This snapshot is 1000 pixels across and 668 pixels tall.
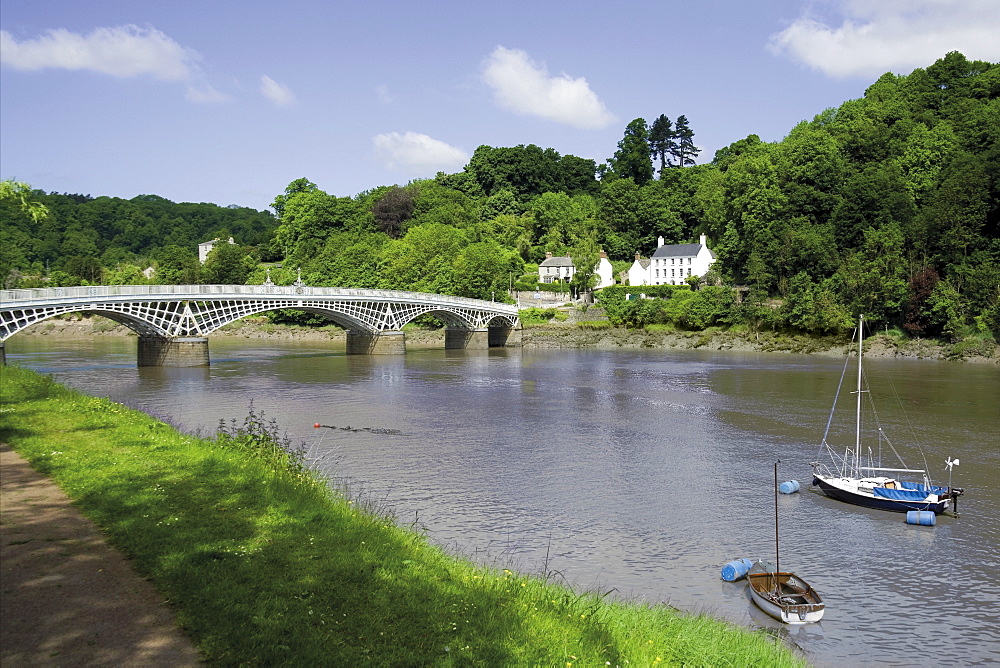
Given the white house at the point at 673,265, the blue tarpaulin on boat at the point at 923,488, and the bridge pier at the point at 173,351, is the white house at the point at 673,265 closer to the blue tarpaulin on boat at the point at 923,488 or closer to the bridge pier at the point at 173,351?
the bridge pier at the point at 173,351

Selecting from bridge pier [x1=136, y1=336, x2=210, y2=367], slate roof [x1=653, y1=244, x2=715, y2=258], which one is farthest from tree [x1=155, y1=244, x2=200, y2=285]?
bridge pier [x1=136, y1=336, x2=210, y2=367]

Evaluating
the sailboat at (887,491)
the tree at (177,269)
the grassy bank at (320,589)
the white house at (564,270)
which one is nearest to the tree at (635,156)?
the white house at (564,270)

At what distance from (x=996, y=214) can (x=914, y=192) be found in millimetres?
9551

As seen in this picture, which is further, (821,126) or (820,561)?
(821,126)

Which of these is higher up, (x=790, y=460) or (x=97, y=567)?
(x=97, y=567)

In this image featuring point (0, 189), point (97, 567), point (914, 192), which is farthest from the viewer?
point (914, 192)

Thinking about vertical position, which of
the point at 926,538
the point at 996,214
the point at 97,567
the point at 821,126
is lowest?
the point at 926,538

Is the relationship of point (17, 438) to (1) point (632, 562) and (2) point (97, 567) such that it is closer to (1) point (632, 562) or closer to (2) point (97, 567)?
(2) point (97, 567)

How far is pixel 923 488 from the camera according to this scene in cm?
2344

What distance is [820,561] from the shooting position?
1905 centimetres

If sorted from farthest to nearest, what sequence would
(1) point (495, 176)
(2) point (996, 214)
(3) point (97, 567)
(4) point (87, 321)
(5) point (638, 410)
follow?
(1) point (495, 176), (4) point (87, 321), (2) point (996, 214), (5) point (638, 410), (3) point (97, 567)

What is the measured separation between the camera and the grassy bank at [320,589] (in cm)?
952

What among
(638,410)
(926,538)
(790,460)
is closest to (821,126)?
(638,410)

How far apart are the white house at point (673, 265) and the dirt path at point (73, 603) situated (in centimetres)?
10334
